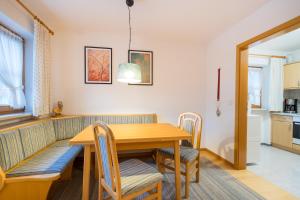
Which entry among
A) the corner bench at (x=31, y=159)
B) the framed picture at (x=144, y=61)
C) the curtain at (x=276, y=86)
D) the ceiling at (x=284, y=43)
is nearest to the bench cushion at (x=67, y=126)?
the corner bench at (x=31, y=159)

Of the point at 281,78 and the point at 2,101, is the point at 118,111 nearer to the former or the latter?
the point at 2,101

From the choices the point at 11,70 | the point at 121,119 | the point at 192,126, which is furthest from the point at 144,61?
the point at 11,70

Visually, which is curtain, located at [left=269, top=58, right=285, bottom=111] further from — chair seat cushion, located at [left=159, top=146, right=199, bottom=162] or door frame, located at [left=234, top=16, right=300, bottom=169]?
chair seat cushion, located at [left=159, top=146, right=199, bottom=162]

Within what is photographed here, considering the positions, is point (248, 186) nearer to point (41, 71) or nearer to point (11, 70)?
point (41, 71)

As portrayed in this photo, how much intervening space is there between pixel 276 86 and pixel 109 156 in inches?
175

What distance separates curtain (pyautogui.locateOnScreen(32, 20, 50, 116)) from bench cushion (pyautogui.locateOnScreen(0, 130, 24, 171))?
2.50ft

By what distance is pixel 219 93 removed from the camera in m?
3.07

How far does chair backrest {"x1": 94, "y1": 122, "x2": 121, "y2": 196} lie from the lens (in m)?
1.19

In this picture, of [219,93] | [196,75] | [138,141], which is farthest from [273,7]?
[138,141]

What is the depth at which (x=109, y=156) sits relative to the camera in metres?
1.24

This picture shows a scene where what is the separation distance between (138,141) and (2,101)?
1.94 metres

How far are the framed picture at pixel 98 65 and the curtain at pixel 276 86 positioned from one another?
12.6 ft

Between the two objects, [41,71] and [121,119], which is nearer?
[41,71]

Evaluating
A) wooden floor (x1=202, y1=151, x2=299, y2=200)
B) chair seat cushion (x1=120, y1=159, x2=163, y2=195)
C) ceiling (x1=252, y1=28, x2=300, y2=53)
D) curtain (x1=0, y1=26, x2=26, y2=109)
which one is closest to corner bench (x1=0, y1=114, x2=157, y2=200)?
curtain (x1=0, y1=26, x2=26, y2=109)
